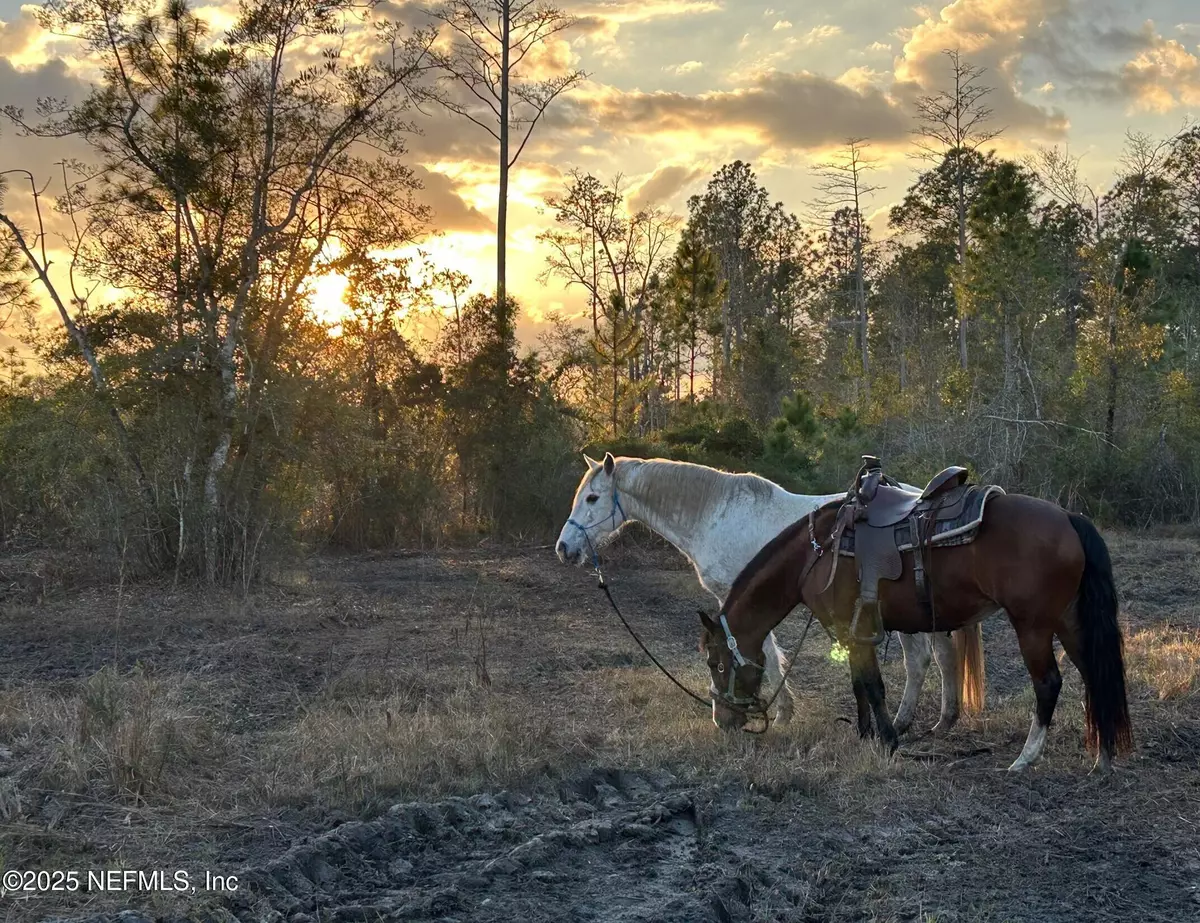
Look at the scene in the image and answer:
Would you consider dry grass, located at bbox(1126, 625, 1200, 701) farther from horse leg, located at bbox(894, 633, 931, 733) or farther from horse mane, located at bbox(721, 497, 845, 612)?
horse mane, located at bbox(721, 497, 845, 612)

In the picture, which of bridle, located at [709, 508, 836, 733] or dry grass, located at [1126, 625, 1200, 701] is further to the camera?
dry grass, located at [1126, 625, 1200, 701]

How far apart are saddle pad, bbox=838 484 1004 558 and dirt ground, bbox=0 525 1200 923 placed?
1057mm

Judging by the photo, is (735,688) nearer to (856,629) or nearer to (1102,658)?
(856,629)

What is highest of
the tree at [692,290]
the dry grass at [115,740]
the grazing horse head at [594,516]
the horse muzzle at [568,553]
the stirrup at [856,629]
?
the tree at [692,290]

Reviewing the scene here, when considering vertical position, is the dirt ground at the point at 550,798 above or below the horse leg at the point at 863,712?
below

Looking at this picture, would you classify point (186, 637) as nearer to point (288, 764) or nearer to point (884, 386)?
point (288, 764)

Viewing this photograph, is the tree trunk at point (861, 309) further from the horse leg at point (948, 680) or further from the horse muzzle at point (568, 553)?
the horse leg at point (948, 680)

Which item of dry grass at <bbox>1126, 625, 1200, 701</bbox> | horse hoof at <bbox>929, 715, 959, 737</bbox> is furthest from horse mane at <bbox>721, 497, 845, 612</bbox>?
dry grass at <bbox>1126, 625, 1200, 701</bbox>

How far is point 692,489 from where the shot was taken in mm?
6516

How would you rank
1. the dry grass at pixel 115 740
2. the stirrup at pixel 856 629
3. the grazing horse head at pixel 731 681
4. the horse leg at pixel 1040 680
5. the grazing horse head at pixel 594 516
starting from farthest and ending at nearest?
the grazing horse head at pixel 594 516 → the grazing horse head at pixel 731 681 → the stirrup at pixel 856 629 → the horse leg at pixel 1040 680 → the dry grass at pixel 115 740

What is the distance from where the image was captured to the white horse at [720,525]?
586 cm

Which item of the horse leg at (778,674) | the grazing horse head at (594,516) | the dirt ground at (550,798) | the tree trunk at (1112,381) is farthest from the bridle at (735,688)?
the tree trunk at (1112,381)

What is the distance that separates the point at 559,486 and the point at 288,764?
12.6 meters

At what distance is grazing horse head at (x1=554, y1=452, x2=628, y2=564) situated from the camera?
22.8 feet
